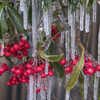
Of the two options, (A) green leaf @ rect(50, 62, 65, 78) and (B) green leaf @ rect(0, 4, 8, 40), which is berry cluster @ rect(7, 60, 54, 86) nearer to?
(A) green leaf @ rect(50, 62, 65, 78)

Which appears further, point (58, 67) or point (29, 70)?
point (58, 67)

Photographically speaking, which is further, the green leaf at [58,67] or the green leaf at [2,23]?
the green leaf at [58,67]

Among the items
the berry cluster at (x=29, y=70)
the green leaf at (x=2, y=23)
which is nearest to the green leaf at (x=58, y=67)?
the berry cluster at (x=29, y=70)

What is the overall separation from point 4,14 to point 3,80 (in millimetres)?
1204

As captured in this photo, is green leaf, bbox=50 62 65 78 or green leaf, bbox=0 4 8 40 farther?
green leaf, bbox=50 62 65 78

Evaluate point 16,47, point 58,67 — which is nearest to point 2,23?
point 16,47

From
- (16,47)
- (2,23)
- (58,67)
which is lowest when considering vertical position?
(58,67)

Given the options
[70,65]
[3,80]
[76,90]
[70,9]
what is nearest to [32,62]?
[70,65]

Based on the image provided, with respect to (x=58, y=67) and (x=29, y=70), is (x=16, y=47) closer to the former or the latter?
(x=29, y=70)

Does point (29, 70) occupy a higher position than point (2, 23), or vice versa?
point (2, 23)

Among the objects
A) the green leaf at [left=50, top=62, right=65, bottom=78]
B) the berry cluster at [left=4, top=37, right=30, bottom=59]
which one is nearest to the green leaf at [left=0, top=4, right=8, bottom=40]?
the berry cluster at [left=4, top=37, right=30, bottom=59]

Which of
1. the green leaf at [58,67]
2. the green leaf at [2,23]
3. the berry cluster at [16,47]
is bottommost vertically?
the green leaf at [58,67]

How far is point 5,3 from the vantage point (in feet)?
2.00

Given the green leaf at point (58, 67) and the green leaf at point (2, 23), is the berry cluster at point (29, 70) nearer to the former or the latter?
the green leaf at point (58, 67)
